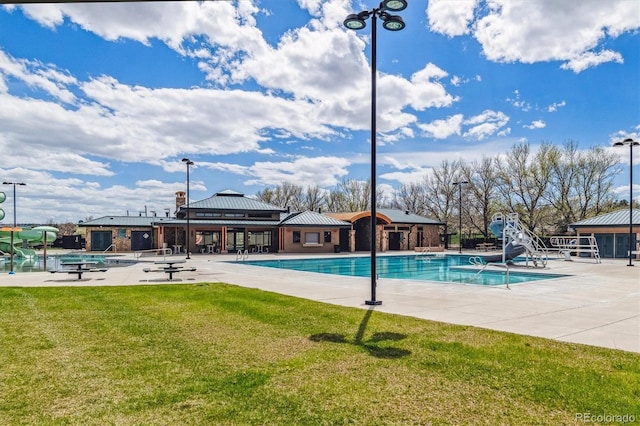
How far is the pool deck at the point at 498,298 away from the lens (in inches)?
294

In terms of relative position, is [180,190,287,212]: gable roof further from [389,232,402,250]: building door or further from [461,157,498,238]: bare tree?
[461,157,498,238]: bare tree

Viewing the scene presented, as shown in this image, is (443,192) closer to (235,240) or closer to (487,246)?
(487,246)

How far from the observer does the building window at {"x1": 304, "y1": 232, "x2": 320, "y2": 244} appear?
38.6m

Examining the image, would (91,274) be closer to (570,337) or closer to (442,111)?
(570,337)

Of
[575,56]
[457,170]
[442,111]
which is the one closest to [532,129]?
[457,170]

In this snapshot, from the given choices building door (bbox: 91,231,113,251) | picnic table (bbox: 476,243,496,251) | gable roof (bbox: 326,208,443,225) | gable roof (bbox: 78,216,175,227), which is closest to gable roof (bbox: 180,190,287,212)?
gable roof (bbox: 78,216,175,227)

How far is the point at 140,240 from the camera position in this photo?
3909 centimetres

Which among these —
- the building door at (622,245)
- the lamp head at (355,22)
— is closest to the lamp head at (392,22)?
the lamp head at (355,22)

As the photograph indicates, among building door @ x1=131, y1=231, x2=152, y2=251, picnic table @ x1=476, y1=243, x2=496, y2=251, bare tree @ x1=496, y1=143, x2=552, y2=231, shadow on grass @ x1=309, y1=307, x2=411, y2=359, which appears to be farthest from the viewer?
bare tree @ x1=496, y1=143, x2=552, y2=231

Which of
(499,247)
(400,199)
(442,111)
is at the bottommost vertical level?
(499,247)

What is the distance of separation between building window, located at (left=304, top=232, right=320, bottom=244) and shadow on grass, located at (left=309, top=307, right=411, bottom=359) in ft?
102

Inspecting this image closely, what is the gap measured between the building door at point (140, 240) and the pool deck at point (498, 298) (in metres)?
21.9

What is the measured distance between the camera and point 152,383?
466 centimetres

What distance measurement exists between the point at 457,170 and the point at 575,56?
101ft
